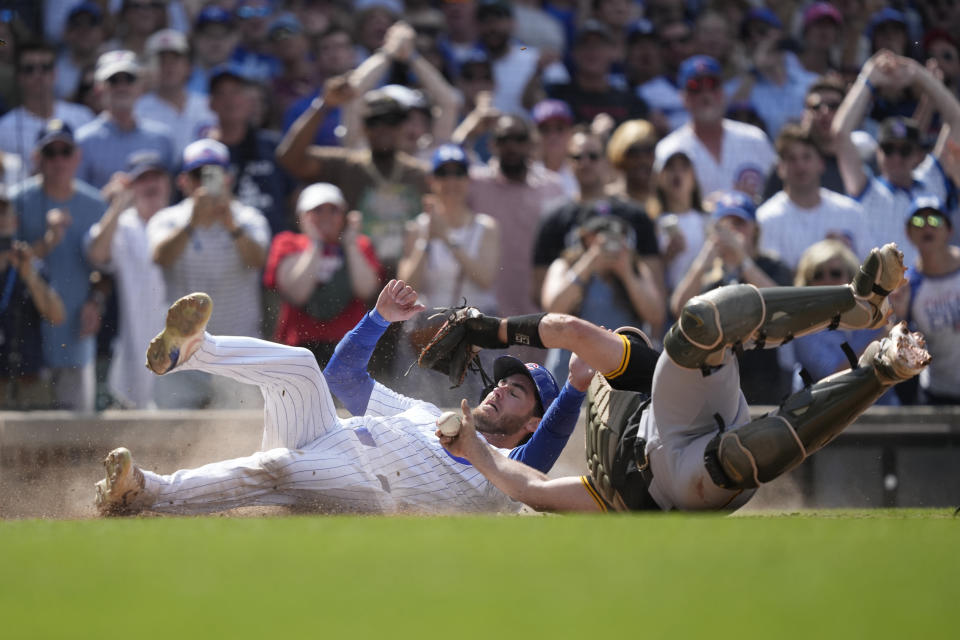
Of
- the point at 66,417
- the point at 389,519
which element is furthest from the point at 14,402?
the point at 389,519

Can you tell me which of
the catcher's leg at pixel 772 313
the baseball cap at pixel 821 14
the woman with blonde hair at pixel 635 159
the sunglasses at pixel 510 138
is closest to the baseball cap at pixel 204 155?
the sunglasses at pixel 510 138

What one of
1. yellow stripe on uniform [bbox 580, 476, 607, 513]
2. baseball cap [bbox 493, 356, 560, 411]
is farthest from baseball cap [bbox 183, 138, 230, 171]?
yellow stripe on uniform [bbox 580, 476, 607, 513]

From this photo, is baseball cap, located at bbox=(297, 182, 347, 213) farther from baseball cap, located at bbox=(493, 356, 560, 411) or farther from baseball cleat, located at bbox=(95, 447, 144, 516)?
baseball cleat, located at bbox=(95, 447, 144, 516)

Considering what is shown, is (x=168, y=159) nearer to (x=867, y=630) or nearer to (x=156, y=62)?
(x=156, y=62)

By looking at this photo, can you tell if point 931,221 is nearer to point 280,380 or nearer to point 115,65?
point 280,380

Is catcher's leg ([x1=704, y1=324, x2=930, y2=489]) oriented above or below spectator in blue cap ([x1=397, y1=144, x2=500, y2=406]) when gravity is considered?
above
